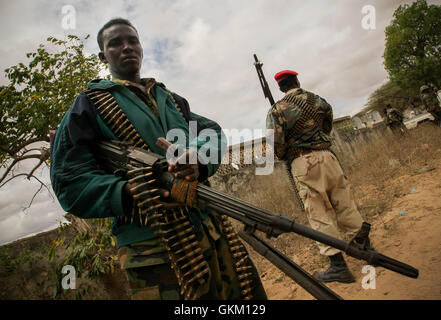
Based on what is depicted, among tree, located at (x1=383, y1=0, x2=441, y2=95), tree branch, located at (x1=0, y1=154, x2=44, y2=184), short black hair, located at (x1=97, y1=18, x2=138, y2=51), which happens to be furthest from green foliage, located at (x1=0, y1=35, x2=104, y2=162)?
Answer: tree, located at (x1=383, y1=0, x2=441, y2=95)

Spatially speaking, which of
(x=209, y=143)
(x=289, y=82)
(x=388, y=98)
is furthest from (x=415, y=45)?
(x=209, y=143)

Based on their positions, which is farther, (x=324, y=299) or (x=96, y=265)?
(x=96, y=265)

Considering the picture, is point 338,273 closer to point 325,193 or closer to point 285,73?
point 325,193

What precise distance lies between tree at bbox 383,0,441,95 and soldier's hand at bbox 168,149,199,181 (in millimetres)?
32551

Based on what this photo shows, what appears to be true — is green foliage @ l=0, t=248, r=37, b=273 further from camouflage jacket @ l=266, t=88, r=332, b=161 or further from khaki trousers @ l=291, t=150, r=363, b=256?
khaki trousers @ l=291, t=150, r=363, b=256

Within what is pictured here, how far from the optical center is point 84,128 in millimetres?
1596

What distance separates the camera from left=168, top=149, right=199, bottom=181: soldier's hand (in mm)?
1451

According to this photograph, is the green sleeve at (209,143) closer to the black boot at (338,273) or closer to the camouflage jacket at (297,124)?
the camouflage jacket at (297,124)

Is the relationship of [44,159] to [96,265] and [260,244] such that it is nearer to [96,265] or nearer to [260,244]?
[96,265]

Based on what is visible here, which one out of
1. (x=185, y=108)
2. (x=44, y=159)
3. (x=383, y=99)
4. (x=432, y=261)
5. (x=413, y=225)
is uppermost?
(x=383, y=99)

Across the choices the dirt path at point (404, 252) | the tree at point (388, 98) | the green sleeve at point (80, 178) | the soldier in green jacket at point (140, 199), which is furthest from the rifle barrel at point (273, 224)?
the tree at point (388, 98)

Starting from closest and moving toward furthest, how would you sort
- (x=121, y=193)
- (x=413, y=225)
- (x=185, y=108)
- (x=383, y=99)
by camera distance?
(x=121, y=193), (x=185, y=108), (x=413, y=225), (x=383, y=99)
